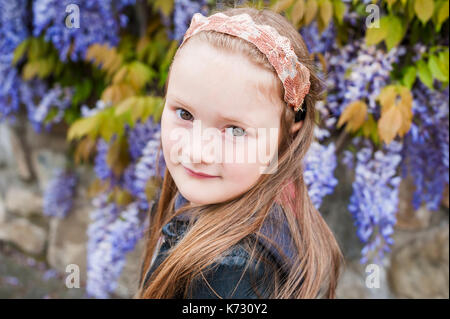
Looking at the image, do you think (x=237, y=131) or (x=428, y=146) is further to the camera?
(x=428, y=146)

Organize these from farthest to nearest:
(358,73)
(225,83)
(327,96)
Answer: (327,96), (358,73), (225,83)

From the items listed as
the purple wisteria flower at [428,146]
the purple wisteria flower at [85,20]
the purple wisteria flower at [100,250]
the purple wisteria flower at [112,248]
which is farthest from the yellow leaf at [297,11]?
the purple wisteria flower at [100,250]

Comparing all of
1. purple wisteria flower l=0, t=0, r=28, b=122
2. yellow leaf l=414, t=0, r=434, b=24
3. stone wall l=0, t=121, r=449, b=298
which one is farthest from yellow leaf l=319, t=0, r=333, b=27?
purple wisteria flower l=0, t=0, r=28, b=122

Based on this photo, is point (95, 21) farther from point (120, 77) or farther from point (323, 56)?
point (323, 56)

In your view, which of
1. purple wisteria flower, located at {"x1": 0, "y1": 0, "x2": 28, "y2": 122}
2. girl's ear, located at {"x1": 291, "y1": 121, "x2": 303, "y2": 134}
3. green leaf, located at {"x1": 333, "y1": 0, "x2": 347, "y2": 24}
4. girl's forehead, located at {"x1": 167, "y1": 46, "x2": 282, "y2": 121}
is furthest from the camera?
purple wisteria flower, located at {"x1": 0, "y1": 0, "x2": 28, "y2": 122}

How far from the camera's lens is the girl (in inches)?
30.8

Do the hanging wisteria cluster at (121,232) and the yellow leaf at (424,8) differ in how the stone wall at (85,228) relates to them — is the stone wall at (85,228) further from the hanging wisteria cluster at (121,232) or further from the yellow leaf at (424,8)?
the yellow leaf at (424,8)

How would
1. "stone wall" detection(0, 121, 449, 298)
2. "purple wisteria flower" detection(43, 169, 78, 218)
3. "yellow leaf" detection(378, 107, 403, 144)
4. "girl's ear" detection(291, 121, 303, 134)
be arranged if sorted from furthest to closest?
"purple wisteria flower" detection(43, 169, 78, 218) → "stone wall" detection(0, 121, 449, 298) → "yellow leaf" detection(378, 107, 403, 144) → "girl's ear" detection(291, 121, 303, 134)

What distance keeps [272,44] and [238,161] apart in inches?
8.8

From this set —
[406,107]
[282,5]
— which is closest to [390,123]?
[406,107]

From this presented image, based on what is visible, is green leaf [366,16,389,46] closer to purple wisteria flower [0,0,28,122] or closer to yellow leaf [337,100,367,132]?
yellow leaf [337,100,367,132]

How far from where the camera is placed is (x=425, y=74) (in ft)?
4.22

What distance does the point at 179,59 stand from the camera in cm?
84

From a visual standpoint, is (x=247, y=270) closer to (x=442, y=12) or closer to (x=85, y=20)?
(x=442, y=12)
